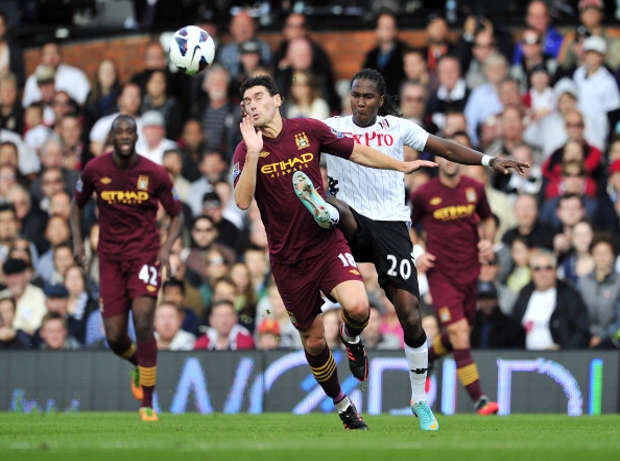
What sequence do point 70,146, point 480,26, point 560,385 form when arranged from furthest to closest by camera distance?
point 70,146 → point 480,26 → point 560,385

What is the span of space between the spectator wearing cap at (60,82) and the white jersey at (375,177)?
34.7ft

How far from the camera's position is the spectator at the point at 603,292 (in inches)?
628

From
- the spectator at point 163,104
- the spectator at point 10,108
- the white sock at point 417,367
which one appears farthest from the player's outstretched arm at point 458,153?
the spectator at point 10,108

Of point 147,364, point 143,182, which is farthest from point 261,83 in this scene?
point 147,364

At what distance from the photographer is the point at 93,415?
1493 centimetres

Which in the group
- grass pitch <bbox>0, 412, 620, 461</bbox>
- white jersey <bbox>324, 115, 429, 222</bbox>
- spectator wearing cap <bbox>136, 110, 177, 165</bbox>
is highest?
spectator wearing cap <bbox>136, 110, 177, 165</bbox>

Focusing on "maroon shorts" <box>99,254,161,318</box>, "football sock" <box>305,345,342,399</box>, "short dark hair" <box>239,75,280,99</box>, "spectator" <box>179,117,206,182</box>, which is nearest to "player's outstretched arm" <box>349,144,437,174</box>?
"short dark hair" <box>239,75,280,99</box>

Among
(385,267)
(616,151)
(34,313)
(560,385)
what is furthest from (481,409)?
(34,313)

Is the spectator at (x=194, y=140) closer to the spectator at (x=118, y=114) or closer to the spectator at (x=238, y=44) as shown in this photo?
the spectator at (x=118, y=114)

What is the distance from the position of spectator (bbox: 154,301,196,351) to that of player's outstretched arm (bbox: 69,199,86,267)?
3011 millimetres

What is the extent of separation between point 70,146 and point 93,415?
6965 millimetres

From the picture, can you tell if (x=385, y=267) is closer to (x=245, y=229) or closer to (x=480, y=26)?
(x=245, y=229)

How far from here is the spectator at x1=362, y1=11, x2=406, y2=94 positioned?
19344 mm

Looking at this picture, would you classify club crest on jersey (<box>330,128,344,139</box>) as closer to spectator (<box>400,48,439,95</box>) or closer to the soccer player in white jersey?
the soccer player in white jersey
